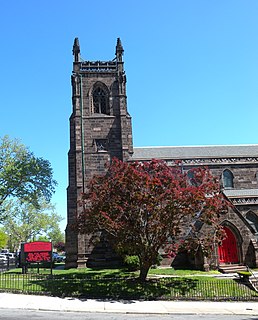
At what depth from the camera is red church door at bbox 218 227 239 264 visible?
25.6 m

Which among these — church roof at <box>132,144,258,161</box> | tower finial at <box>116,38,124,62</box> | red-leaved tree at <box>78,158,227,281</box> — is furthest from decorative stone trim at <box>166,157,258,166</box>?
red-leaved tree at <box>78,158,227,281</box>

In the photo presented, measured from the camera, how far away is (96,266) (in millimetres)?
27141

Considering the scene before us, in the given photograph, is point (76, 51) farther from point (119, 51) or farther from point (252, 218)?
point (252, 218)

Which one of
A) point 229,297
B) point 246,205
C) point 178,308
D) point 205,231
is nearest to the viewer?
point 178,308

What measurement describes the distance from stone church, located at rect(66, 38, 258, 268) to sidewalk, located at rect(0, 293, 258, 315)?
1070cm

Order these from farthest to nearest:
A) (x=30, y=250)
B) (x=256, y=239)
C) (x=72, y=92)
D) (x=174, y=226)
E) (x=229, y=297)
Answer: (x=72, y=92) → (x=256, y=239) → (x=30, y=250) → (x=174, y=226) → (x=229, y=297)

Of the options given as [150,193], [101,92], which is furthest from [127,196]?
[101,92]

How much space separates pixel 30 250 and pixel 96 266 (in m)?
7.13

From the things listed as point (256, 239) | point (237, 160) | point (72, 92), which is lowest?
point (256, 239)

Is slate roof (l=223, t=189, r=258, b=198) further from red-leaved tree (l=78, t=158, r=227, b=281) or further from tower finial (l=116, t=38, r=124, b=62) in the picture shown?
tower finial (l=116, t=38, r=124, b=62)

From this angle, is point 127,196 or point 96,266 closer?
point 127,196

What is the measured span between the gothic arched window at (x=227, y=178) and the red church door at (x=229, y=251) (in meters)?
7.06

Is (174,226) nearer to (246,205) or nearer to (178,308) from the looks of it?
(178,308)

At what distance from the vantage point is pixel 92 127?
102ft
